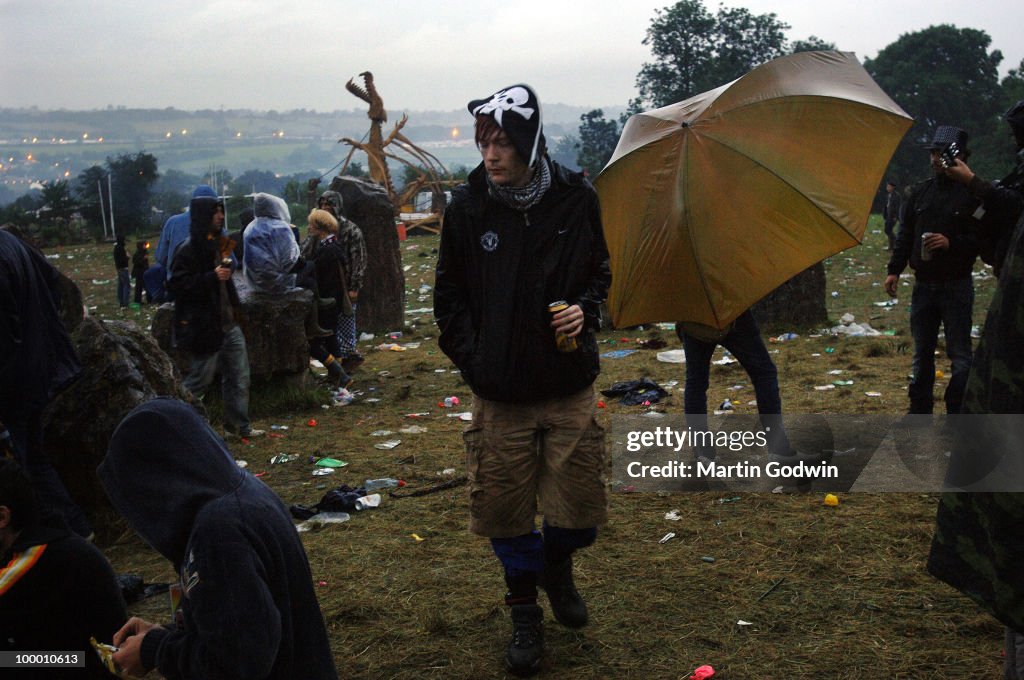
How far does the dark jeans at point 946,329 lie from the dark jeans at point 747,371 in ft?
3.58

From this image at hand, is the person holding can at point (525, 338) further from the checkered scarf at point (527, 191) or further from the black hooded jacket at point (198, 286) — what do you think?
the black hooded jacket at point (198, 286)

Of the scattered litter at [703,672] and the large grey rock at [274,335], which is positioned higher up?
the large grey rock at [274,335]

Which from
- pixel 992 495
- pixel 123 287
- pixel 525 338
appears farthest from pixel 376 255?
pixel 992 495

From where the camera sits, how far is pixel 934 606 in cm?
370

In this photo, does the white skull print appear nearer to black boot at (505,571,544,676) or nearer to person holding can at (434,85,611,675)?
person holding can at (434,85,611,675)

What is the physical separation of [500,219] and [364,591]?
1.90 m

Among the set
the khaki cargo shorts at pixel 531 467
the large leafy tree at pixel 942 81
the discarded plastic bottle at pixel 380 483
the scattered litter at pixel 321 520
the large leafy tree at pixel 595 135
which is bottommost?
the scattered litter at pixel 321 520

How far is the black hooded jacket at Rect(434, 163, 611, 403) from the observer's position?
129 inches

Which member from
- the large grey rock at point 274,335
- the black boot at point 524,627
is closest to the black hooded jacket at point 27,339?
the black boot at point 524,627

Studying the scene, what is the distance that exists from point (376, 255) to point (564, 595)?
329 inches

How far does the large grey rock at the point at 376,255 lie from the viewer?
37.5 ft

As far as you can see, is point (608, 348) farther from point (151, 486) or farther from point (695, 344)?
point (151, 486)

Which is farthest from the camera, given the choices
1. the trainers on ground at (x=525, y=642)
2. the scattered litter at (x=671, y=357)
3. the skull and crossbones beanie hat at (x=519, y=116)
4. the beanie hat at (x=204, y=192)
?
the scattered litter at (x=671, y=357)

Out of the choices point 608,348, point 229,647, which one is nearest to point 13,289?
point 229,647
